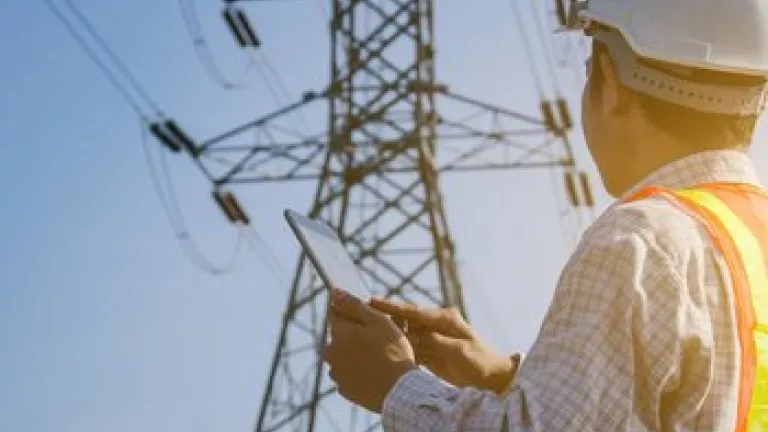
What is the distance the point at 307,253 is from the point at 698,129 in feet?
2.07

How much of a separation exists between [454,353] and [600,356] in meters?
0.71

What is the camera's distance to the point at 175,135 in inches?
611

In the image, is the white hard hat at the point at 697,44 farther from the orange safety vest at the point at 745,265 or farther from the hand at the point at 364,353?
the hand at the point at 364,353

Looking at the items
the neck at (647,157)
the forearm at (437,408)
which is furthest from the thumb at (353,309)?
the neck at (647,157)

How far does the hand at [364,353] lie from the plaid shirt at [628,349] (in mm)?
100

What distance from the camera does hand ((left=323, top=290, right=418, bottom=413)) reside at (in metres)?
1.98

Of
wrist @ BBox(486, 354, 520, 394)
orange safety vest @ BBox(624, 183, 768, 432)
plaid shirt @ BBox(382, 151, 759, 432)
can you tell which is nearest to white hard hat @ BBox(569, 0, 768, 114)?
orange safety vest @ BBox(624, 183, 768, 432)

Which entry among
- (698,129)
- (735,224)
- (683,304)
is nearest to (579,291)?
(683,304)

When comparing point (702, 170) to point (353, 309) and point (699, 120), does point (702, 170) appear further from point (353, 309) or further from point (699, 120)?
point (353, 309)

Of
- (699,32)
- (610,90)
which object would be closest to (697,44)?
(699,32)

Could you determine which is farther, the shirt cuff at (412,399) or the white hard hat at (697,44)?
the white hard hat at (697,44)

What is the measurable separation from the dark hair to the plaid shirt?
234mm

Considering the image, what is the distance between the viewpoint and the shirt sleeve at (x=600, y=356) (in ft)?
5.76

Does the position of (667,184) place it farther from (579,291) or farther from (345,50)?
(345,50)
